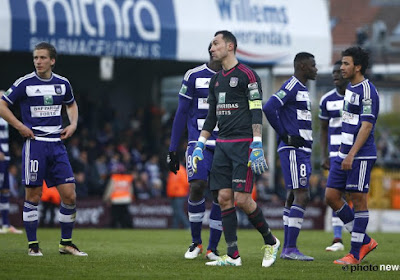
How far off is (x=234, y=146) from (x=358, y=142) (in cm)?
164

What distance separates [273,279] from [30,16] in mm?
14423

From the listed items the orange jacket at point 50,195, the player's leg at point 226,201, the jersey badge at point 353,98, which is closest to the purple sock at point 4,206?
the orange jacket at point 50,195

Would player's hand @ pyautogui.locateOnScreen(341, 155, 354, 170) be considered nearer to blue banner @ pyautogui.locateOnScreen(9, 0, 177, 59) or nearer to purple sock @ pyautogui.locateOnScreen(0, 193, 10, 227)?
purple sock @ pyautogui.locateOnScreen(0, 193, 10, 227)

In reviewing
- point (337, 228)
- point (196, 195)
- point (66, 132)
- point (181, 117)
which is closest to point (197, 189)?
point (196, 195)

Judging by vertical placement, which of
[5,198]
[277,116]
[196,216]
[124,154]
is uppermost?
[277,116]

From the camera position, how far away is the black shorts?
372 inches

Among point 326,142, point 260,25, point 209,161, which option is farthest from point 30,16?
point 209,161

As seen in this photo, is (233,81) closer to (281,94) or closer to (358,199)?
(281,94)

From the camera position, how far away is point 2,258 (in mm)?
10297

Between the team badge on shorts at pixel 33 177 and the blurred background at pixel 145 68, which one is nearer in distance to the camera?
the team badge on shorts at pixel 33 177

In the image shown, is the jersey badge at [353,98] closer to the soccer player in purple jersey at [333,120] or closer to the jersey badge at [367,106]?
the jersey badge at [367,106]

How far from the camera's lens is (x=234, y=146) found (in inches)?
377

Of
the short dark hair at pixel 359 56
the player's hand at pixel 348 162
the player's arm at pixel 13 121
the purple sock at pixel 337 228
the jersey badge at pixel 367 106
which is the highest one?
the short dark hair at pixel 359 56

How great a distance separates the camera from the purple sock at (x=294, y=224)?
11.0m
